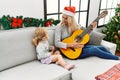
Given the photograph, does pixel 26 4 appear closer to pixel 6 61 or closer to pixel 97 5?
pixel 6 61

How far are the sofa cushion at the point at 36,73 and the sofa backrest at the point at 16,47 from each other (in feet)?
0.27

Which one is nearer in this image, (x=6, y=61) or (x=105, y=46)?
(x=6, y=61)

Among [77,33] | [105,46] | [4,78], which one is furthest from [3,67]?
[105,46]

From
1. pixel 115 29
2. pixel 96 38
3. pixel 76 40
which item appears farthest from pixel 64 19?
pixel 115 29

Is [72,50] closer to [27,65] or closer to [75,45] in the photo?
[75,45]

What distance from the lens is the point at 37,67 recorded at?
1.80 meters

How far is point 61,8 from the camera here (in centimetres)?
286

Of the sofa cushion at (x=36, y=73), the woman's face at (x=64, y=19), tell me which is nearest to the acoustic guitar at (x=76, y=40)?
the woman's face at (x=64, y=19)

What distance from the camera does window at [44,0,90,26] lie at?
2648 millimetres

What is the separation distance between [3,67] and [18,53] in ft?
0.73

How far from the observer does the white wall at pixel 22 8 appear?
201cm

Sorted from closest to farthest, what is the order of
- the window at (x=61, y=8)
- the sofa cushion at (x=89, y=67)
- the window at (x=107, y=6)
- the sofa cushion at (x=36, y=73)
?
the sofa cushion at (x=36, y=73) < the sofa cushion at (x=89, y=67) < the window at (x=61, y=8) < the window at (x=107, y=6)

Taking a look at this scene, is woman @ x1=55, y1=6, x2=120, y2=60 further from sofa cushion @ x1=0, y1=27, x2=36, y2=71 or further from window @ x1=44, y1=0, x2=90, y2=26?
window @ x1=44, y1=0, x2=90, y2=26

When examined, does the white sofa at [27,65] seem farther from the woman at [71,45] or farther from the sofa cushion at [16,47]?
the woman at [71,45]
